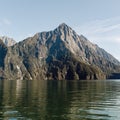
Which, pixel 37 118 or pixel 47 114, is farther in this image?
pixel 47 114

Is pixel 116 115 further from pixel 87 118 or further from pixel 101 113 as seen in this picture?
pixel 87 118

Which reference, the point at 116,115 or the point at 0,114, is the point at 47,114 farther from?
the point at 116,115

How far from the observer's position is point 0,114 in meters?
51.7

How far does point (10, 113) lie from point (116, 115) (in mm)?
19026

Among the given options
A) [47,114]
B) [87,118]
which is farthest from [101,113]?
[47,114]

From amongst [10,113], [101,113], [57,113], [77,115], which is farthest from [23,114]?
[101,113]

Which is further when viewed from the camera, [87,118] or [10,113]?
[10,113]

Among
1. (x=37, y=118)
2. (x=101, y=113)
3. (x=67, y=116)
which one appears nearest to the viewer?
(x=37, y=118)

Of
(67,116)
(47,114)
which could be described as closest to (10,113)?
(47,114)

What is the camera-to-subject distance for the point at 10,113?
2066 inches

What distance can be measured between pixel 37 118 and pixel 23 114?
486 cm

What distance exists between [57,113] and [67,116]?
10.2 ft

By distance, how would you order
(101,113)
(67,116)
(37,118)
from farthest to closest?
(101,113), (67,116), (37,118)

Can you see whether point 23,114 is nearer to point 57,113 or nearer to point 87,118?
point 57,113
